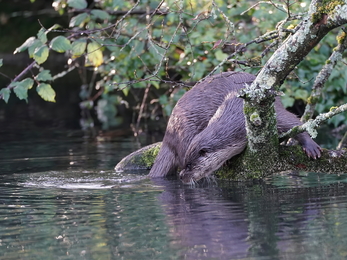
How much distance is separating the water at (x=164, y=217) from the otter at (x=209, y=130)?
0.60 ft

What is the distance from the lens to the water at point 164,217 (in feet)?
9.26

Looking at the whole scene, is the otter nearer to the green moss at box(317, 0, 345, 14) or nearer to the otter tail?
the otter tail

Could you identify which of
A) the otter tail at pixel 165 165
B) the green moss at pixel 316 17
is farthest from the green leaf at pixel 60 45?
the green moss at pixel 316 17

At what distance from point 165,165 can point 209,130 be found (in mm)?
714

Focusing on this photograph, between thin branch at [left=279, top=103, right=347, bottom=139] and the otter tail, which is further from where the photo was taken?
the otter tail

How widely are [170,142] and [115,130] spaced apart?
407 cm

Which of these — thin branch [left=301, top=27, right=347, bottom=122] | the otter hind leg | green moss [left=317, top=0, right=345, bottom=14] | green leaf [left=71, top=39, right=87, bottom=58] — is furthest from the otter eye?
green moss [left=317, top=0, right=345, bottom=14]

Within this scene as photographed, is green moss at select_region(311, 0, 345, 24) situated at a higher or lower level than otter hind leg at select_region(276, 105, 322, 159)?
higher

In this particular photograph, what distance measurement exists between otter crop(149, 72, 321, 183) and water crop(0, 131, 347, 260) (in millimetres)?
183

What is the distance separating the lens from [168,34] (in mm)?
7531

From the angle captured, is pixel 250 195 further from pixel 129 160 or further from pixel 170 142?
pixel 129 160

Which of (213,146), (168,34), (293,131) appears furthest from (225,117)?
(168,34)

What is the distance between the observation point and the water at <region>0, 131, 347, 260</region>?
2.82 meters

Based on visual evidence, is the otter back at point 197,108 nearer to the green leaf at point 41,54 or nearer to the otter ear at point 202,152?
the otter ear at point 202,152
